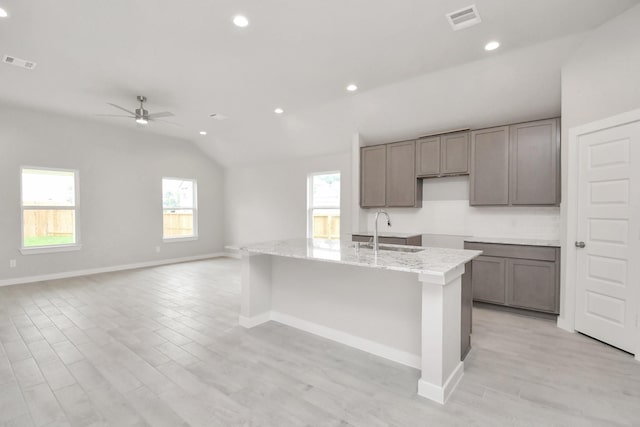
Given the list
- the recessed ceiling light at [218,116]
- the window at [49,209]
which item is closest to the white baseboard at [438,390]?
the recessed ceiling light at [218,116]

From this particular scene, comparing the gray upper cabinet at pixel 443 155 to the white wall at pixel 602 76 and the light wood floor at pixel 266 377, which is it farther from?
the light wood floor at pixel 266 377

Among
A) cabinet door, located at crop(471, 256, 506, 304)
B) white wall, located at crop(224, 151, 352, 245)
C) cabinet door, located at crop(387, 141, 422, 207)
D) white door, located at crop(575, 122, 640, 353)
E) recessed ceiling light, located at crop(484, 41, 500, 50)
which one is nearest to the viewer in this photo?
white door, located at crop(575, 122, 640, 353)

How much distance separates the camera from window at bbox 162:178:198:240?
712 cm

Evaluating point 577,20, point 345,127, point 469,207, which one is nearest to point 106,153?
point 345,127

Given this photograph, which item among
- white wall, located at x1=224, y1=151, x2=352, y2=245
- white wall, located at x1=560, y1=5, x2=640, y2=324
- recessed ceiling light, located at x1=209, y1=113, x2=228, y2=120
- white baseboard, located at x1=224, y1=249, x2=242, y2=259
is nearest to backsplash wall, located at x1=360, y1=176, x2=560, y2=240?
white wall, located at x1=560, y1=5, x2=640, y2=324

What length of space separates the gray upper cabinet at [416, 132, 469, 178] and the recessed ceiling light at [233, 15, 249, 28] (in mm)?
3064

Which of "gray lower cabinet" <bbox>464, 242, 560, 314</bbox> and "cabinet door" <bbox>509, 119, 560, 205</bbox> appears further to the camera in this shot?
"cabinet door" <bbox>509, 119, 560, 205</bbox>

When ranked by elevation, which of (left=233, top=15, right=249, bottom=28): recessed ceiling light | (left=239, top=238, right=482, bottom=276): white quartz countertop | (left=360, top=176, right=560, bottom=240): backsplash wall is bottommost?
(left=239, top=238, right=482, bottom=276): white quartz countertop

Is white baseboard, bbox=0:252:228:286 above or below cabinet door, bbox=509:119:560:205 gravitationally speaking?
below

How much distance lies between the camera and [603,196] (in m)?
2.93

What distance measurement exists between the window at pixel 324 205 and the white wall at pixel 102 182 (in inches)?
122

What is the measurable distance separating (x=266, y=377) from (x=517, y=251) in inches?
127

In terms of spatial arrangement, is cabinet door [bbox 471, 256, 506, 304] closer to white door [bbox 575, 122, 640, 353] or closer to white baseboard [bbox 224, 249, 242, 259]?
white door [bbox 575, 122, 640, 353]

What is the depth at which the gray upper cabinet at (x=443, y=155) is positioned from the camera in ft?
14.2
